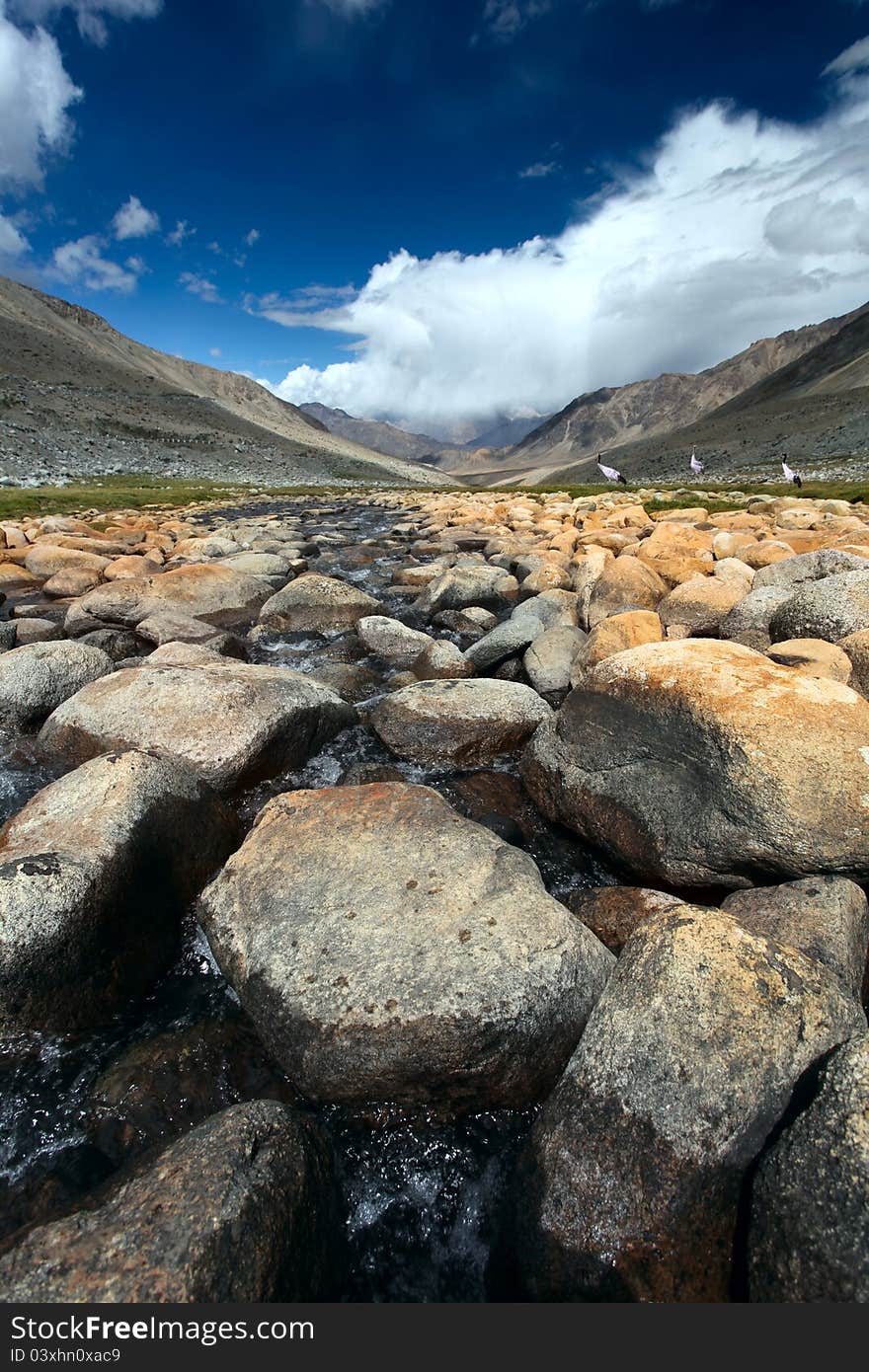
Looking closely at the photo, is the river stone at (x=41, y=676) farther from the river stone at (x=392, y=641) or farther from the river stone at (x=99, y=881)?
the river stone at (x=392, y=641)

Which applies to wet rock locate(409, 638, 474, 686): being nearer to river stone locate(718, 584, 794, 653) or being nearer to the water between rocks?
river stone locate(718, 584, 794, 653)

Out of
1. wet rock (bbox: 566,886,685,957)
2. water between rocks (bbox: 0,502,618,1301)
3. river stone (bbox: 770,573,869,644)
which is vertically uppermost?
river stone (bbox: 770,573,869,644)

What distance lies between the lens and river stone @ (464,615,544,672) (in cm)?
1089

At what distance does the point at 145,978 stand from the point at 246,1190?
241 cm

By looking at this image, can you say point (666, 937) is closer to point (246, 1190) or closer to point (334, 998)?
point (334, 998)

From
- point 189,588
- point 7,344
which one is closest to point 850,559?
point 189,588

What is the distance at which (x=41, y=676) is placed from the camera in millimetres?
9164

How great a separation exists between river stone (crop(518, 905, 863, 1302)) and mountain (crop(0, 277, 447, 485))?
2739 inches

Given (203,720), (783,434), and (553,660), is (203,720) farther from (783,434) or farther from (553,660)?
(783,434)

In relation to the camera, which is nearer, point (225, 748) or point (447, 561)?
point (225, 748)

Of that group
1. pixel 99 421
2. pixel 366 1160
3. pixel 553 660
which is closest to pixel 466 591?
pixel 553 660

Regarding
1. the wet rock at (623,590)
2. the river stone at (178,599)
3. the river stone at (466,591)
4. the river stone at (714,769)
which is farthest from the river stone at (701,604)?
the river stone at (178,599)

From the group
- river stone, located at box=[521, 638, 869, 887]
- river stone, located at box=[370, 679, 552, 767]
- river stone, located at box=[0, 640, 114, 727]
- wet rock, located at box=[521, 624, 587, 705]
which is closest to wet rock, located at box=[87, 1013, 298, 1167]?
river stone, located at box=[521, 638, 869, 887]

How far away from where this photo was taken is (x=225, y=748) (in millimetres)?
7215
